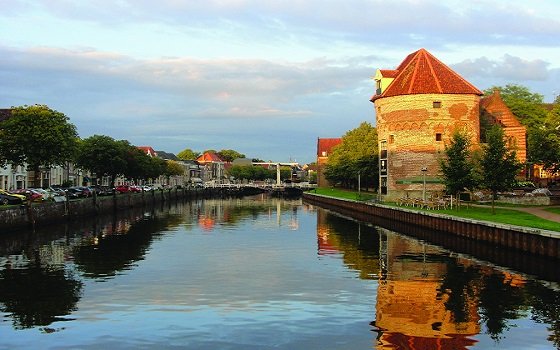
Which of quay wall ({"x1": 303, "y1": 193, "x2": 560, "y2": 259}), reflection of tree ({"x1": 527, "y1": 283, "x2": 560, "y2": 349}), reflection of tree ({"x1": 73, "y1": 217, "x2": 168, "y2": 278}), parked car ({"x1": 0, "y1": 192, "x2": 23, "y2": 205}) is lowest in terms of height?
reflection of tree ({"x1": 527, "y1": 283, "x2": 560, "y2": 349})

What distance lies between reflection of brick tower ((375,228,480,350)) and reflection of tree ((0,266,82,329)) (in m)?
11.8

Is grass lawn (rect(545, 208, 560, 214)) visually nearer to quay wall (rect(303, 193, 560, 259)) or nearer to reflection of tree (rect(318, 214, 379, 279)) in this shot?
quay wall (rect(303, 193, 560, 259))

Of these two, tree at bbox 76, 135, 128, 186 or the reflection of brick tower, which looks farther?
tree at bbox 76, 135, 128, 186

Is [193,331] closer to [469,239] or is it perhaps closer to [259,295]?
[259,295]

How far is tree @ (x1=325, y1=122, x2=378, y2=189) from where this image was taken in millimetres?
108500

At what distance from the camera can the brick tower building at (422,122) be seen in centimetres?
8019

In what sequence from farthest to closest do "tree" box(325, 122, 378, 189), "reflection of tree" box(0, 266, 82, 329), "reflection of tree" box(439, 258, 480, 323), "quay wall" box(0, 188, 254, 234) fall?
"tree" box(325, 122, 378, 189)
"quay wall" box(0, 188, 254, 234)
"reflection of tree" box(439, 258, 480, 323)
"reflection of tree" box(0, 266, 82, 329)

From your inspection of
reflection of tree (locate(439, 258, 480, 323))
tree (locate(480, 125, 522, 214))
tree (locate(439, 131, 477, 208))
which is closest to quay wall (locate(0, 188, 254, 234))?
reflection of tree (locate(439, 258, 480, 323))

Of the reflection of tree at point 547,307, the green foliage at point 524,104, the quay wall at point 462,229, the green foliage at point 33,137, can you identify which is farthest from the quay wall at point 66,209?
the green foliage at point 524,104

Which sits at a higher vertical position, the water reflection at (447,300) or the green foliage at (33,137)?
the green foliage at (33,137)

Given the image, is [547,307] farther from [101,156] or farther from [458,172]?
[101,156]

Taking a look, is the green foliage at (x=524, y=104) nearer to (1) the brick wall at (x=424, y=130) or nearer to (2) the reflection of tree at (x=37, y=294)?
(1) the brick wall at (x=424, y=130)

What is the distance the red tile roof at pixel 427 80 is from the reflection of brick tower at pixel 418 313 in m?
47.9

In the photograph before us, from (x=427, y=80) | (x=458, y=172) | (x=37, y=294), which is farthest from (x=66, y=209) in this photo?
(x=427, y=80)
